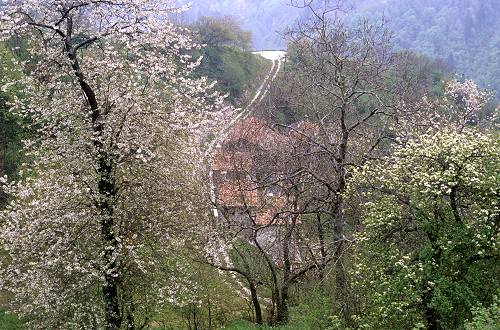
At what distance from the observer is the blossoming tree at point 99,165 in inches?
456

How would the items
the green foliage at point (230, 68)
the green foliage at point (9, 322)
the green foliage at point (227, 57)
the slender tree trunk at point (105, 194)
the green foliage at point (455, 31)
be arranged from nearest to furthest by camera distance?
the slender tree trunk at point (105, 194) → the green foliage at point (9, 322) → the green foliage at point (230, 68) → the green foliage at point (227, 57) → the green foliage at point (455, 31)

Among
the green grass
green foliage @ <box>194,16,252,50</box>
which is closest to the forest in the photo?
the green grass

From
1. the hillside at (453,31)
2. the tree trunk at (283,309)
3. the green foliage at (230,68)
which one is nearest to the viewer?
the tree trunk at (283,309)

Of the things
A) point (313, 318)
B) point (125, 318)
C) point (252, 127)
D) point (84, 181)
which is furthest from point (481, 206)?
point (252, 127)

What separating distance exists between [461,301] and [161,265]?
7.19 metres

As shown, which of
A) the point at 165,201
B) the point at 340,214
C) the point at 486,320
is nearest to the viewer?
the point at 486,320

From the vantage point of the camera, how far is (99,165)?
12.0 meters

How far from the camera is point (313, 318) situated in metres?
12.7

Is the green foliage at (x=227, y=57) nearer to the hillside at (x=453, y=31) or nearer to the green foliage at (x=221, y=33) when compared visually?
the green foliage at (x=221, y=33)

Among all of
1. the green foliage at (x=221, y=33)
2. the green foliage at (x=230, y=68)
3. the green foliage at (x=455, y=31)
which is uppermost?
the green foliage at (x=455, y=31)

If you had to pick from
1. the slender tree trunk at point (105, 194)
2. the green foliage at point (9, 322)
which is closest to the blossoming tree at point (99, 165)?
the slender tree trunk at point (105, 194)

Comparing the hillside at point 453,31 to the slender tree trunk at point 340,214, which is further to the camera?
the hillside at point 453,31

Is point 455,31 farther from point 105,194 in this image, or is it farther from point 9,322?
point 105,194

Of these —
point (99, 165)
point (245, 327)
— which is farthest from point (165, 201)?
point (245, 327)
